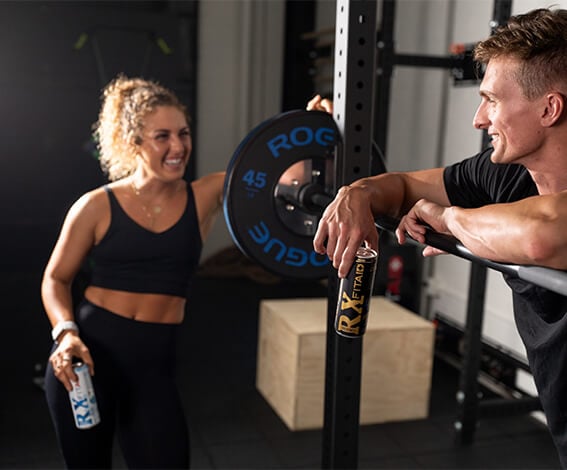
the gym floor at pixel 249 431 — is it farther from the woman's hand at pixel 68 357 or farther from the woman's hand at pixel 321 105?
the woman's hand at pixel 321 105

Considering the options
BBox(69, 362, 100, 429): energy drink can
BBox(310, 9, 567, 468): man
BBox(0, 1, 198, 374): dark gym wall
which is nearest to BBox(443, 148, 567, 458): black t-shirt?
BBox(310, 9, 567, 468): man

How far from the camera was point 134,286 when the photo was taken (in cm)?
203

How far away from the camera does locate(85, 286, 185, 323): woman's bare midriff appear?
202 centimetres

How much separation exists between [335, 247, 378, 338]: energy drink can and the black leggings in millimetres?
970

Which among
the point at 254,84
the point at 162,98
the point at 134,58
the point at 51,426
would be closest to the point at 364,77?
the point at 162,98

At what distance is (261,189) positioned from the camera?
1467 millimetres

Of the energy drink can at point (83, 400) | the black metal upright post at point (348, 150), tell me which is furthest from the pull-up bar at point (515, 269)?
the energy drink can at point (83, 400)

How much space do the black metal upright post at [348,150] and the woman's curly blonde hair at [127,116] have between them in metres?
0.86

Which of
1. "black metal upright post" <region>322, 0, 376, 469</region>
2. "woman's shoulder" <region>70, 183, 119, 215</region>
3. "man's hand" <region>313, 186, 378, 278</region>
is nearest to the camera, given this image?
"man's hand" <region>313, 186, 378, 278</region>

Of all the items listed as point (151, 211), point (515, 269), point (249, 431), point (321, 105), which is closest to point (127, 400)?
point (151, 211)

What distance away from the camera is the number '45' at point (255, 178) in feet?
4.76

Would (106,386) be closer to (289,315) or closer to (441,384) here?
(289,315)

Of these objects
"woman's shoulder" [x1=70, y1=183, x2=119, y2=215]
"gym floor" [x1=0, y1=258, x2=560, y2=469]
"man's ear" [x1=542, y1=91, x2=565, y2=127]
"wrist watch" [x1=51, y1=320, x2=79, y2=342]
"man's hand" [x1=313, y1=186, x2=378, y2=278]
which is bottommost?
"gym floor" [x1=0, y1=258, x2=560, y2=469]

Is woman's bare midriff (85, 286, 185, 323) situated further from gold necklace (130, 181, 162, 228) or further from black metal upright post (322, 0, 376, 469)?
black metal upright post (322, 0, 376, 469)
